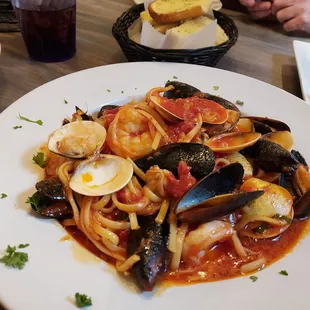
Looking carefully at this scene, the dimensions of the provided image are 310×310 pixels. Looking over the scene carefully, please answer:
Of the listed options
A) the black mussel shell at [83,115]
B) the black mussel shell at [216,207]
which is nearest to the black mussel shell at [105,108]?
the black mussel shell at [83,115]

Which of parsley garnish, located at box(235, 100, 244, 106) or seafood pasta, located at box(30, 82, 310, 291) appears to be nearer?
seafood pasta, located at box(30, 82, 310, 291)

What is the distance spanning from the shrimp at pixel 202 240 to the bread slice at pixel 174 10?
77.3 inches

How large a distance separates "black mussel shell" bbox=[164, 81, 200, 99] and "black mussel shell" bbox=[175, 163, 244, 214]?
81 centimetres

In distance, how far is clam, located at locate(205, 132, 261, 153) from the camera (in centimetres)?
240

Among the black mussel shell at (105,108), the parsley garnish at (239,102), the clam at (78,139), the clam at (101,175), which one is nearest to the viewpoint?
the clam at (101,175)

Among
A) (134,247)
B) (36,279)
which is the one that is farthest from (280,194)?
(36,279)

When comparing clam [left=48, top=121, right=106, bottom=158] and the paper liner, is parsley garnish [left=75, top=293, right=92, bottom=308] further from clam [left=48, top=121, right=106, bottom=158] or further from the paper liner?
the paper liner

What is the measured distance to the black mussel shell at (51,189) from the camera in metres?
2.03

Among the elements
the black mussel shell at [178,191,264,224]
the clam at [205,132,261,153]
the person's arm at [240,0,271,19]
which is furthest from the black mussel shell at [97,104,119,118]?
the person's arm at [240,0,271,19]

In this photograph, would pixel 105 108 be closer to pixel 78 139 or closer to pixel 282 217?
pixel 78 139

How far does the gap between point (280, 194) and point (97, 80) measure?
1.51 meters

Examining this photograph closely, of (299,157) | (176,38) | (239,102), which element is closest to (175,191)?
(299,157)

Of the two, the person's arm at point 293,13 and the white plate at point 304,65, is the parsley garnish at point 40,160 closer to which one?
the white plate at point 304,65

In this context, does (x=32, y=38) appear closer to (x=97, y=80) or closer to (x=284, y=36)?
(x=97, y=80)
